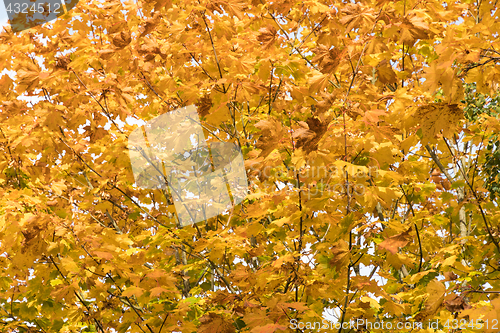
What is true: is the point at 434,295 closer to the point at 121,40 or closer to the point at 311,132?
the point at 311,132

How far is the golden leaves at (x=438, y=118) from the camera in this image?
2.07 meters

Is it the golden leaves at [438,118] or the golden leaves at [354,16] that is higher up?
the golden leaves at [354,16]

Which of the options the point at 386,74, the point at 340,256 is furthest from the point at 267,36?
the point at 340,256

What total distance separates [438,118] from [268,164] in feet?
4.43

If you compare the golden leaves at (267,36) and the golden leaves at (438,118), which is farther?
the golden leaves at (267,36)

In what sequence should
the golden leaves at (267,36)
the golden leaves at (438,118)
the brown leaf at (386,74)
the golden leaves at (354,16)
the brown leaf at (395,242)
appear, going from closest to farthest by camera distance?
the golden leaves at (438,118) < the brown leaf at (395,242) < the golden leaves at (354,16) < the brown leaf at (386,74) < the golden leaves at (267,36)

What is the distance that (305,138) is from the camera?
2.18m

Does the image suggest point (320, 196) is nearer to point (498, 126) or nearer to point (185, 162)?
point (185, 162)

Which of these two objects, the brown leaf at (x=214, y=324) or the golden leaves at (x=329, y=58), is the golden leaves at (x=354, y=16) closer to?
the golden leaves at (x=329, y=58)

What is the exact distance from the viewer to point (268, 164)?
305 centimetres

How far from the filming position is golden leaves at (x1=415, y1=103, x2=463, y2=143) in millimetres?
2066

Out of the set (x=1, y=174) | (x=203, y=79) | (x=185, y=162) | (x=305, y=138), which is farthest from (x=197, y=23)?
(x=1, y=174)

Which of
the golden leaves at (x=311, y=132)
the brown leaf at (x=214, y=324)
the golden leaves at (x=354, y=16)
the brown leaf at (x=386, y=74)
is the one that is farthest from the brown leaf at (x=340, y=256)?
the golden leaves at (x=354, y=16)

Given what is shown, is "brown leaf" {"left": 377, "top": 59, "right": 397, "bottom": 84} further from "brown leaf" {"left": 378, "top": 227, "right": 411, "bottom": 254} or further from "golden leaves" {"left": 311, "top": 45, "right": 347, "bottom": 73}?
"brown leaf" {"left": 378, "top": 227, "right": 411, "bottom": 254}
